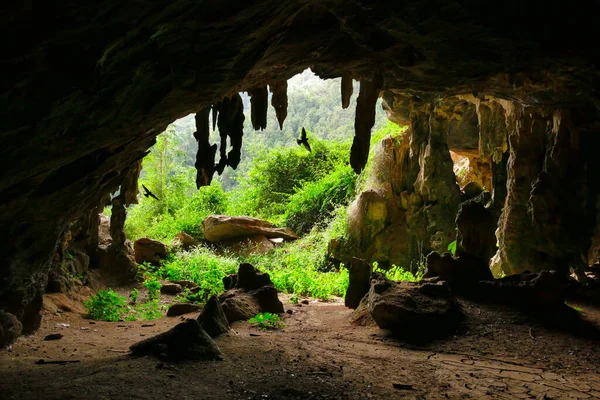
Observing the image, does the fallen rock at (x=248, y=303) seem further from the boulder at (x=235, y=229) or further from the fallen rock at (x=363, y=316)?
the boulder at (x=235, y=229)

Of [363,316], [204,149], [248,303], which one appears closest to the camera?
[204,149]

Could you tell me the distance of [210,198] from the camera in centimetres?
2405

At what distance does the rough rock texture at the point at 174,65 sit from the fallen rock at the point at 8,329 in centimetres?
40

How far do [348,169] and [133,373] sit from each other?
16.5 meters

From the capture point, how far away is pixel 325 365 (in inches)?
203

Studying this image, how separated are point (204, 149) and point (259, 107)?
49.4 inches

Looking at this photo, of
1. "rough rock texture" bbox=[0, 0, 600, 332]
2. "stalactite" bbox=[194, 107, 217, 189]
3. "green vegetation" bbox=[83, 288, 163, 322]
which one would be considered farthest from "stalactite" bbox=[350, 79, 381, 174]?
"green vegetation" bbox=[83, 288, 163, 322]

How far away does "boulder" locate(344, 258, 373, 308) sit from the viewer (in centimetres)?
916

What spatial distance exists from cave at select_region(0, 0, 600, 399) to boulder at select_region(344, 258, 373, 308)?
32.4 inches

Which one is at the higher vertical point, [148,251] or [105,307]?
[148,251]

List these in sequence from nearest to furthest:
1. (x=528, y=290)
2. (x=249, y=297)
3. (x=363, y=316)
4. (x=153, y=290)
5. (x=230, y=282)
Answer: (x=528, y=290) → (x=363, y=316) → (x=249, y=297) → (x=230, y=282) → (x=153, y=290)

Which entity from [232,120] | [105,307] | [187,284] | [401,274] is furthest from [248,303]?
[401,274]

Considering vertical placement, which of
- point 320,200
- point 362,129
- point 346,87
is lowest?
point 320,200

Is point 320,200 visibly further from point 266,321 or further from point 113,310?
point 266,321
